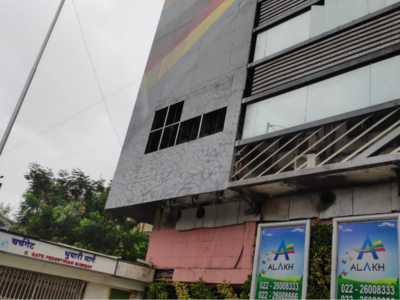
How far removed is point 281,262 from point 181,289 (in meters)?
4.38

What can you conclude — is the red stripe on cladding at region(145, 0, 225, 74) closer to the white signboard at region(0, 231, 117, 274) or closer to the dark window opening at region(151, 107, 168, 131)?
the dark window opening at region(151, 107, 168, 131)

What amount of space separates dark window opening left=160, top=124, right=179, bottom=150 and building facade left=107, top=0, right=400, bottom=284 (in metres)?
0.05

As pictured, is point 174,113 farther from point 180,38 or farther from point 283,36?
point 283,36

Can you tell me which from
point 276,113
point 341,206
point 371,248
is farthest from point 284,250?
point 276,113

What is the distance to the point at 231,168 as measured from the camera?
12453mm

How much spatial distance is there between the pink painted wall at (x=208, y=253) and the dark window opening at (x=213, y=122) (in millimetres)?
4130

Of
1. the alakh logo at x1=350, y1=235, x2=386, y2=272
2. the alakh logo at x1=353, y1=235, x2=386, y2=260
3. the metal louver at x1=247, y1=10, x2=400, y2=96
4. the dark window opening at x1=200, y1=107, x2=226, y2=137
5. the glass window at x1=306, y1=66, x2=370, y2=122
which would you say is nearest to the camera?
the alakh logo at x1=350, y1=235, x2=386, y2=272

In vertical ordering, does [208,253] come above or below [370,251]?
below

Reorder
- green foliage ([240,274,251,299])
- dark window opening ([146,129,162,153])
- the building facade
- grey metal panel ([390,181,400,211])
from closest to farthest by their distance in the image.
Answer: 1. grey metal panel ([390,181,400,211])
2. the building facade
3. green foliage ([240,274,251,299])
4. dark window opening ([146,129,162,153])

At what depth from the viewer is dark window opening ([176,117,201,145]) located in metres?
15.8

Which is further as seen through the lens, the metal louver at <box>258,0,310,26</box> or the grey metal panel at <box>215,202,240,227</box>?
the metal louver at <box>258,0,310,26</box>

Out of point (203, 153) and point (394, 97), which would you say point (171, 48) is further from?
point (394, 97)

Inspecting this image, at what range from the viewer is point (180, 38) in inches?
727

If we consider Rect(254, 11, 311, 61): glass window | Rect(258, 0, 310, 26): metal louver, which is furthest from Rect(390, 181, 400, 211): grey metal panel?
Rect(258, 0, 310, 26): metal louver
